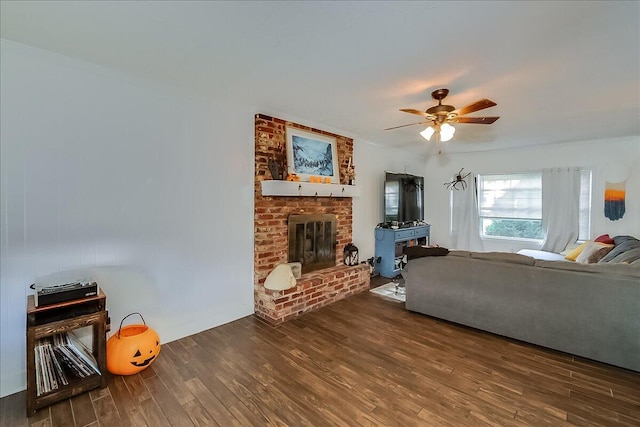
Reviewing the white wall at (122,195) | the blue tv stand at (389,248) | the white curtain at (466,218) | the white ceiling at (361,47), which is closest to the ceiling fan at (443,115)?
the white ceiling at (361,47)

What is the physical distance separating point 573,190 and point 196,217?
19.3 feet

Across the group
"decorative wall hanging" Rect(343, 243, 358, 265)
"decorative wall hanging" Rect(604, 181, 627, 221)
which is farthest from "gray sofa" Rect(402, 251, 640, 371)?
"decorative wall hanging" Rect(604, 181, 627, 221)

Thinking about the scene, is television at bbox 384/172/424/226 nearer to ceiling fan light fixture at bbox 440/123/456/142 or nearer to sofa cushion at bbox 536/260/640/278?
ceiling fan light fixture at bbox 440/123/456/142

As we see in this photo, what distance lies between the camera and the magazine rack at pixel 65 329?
181 cm

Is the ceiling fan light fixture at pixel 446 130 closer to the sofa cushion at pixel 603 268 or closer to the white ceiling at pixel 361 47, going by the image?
the white ceiling at pixel 361 47

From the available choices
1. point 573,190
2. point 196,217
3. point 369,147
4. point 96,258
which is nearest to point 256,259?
point 196,217

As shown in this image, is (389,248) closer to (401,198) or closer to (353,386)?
(401,198)

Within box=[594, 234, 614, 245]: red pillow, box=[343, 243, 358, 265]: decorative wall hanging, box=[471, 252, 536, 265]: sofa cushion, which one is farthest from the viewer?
box=[343, 243, 358, 265]: decorative wall hanging

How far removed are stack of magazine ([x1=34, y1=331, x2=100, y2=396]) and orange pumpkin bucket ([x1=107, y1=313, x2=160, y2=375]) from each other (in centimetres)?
12

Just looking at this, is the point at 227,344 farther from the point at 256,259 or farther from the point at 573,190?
the point at 573,190

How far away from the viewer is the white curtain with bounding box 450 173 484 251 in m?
6.05

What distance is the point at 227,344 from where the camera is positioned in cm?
270

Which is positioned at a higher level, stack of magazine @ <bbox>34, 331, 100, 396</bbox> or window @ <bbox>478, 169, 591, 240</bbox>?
window @ <bbox>478, 169, 591, 240</bbox>

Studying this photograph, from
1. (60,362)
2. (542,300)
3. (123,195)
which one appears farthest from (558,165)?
(60,362)
